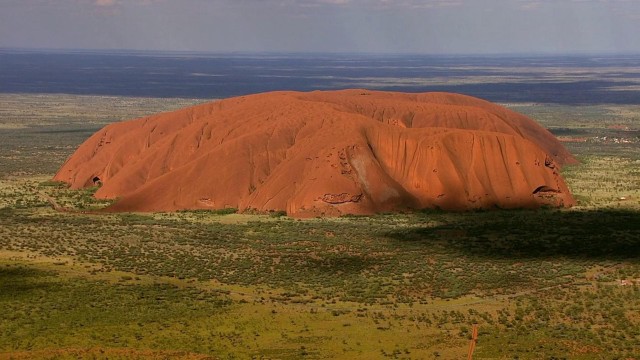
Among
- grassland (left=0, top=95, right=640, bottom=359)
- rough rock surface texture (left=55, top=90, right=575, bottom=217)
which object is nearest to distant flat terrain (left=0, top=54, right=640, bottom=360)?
grassland (left=0, top=95, right=640, bottom=359)

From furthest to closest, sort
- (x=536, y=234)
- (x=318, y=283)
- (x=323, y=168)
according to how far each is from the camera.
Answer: (x=323, y=168)
(x=536, y=234)
(x=318, y=283)

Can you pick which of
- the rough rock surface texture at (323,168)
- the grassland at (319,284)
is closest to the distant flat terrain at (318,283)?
the grassland at (319,284)

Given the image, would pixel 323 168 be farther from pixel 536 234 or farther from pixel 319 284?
pixel 319 284

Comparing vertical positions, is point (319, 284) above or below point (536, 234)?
above

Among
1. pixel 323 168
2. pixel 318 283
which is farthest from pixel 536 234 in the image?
pixel 318 283

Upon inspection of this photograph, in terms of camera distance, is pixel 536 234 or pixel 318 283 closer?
pixel 318 283

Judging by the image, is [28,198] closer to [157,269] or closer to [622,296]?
[157,269]
